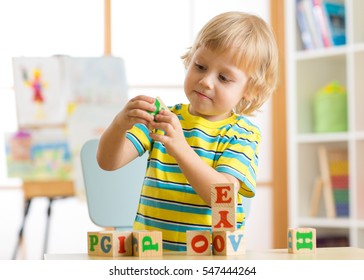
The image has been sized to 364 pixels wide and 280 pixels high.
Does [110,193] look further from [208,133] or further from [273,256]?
[273,256]

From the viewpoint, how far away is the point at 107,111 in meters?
3.60

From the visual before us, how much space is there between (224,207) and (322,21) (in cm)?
270

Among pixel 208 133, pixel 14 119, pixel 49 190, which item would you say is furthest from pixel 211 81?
pixel 14 119

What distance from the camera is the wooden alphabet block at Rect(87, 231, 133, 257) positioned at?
1.08 meters

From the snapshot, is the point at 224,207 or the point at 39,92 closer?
the point at 224,207

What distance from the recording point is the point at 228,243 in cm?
110

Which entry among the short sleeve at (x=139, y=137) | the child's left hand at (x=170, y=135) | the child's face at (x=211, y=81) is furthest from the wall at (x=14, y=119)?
the child's left hand at (x=170, y=135)

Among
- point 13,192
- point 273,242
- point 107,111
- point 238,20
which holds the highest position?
point 238,20

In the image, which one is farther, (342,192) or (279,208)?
(279,208)

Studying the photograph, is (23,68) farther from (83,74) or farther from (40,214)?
(40,214)
